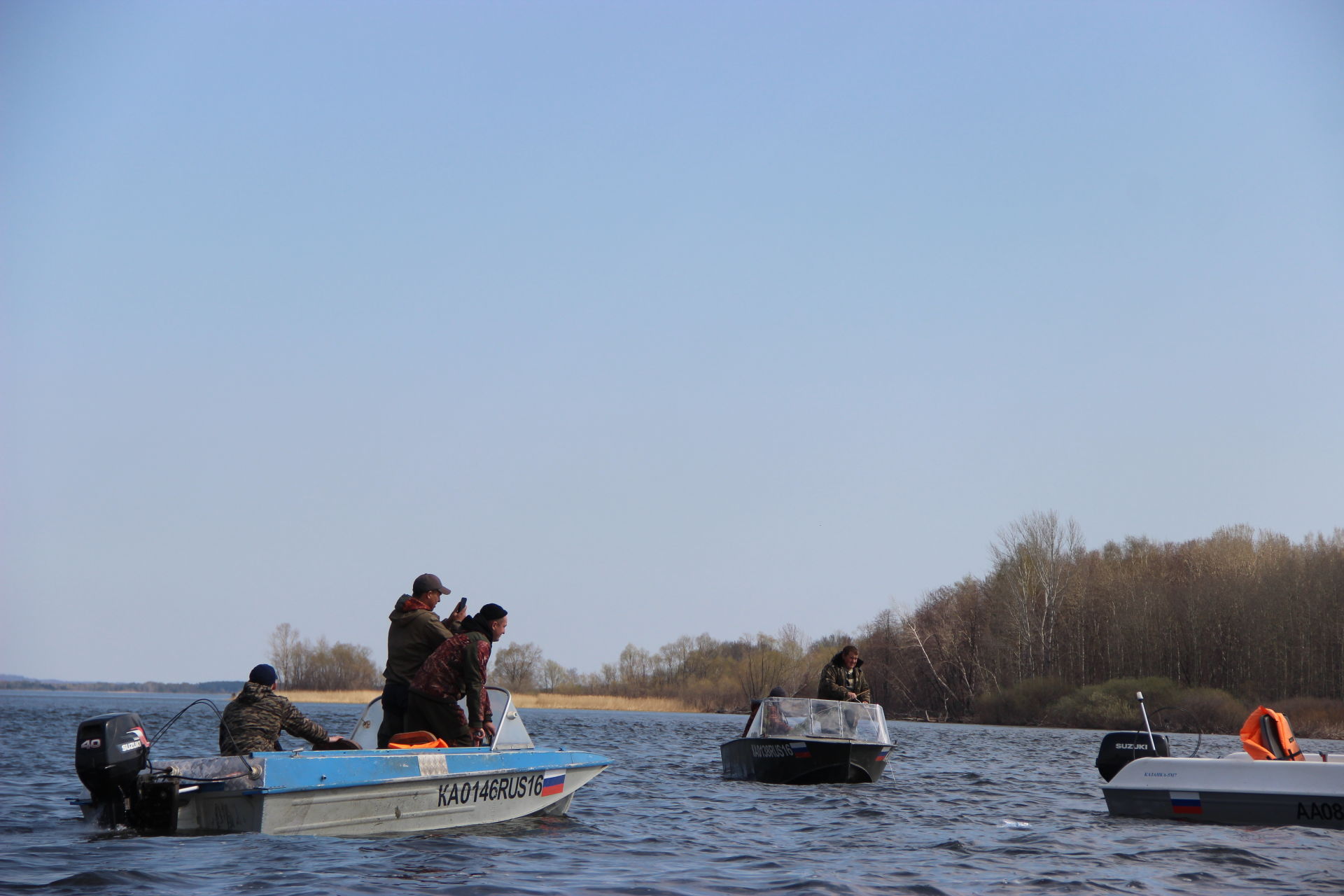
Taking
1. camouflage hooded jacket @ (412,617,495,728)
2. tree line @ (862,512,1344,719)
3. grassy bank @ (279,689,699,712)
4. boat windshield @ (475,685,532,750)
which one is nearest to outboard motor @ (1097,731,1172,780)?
boat windshield @ (475,685,532,750)

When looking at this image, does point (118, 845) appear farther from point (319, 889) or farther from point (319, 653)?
point (319, 653)

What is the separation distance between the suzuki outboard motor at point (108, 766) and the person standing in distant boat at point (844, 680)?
12.4m

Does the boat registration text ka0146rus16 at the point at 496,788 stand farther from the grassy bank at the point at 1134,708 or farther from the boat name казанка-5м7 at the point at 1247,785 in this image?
the grassy bank at the point at 1134,708

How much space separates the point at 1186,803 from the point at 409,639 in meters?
9.60

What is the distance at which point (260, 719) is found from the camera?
11117 millimetres

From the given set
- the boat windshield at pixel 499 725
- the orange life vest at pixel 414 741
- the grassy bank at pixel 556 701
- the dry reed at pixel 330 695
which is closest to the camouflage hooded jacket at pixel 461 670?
the orange life vest at pixel 414 741

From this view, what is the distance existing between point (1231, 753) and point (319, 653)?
92.1 meters

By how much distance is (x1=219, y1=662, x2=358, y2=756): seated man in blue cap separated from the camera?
36.0 ft

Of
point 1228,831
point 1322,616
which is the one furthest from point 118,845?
point 1322,616

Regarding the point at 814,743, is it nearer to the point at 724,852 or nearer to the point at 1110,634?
the point at 724,852

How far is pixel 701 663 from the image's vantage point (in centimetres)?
11494

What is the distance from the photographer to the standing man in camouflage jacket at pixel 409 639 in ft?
38.6

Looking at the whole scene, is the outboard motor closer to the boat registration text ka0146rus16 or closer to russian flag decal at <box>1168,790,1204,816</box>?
russian flag decal at <box>1168,790,1204,816</box>

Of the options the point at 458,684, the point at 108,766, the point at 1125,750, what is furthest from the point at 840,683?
the point at 108,766
